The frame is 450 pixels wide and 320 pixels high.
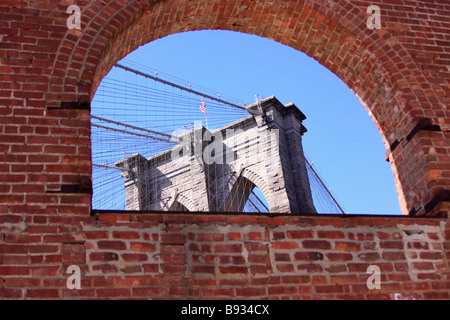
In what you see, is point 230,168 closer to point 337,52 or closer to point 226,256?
point 337,52

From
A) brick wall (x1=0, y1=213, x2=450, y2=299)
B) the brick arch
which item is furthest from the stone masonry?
brick wall (x1=0, y1=213, x2=450, y2=299)

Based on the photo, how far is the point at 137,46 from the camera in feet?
16.1

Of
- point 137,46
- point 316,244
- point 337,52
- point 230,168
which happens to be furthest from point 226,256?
point 230,168

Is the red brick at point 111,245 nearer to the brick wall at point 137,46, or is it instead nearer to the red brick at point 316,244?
the brick wall at point 137,46

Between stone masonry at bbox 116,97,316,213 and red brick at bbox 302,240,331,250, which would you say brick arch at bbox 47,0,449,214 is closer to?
red brick at bbox 302,240,331,250

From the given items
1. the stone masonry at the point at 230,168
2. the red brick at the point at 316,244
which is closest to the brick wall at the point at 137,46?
the red brick at the point at 316,244

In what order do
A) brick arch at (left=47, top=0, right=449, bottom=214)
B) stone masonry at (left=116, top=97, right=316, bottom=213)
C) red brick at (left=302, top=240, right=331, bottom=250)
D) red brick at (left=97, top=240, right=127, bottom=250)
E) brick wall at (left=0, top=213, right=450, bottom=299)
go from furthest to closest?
stone masonry at (left=116, top=97, right=316, bottom=213) < brick arch at (left=47, top=0, right=449, bottom=214) < red brick at (left=302, top=240, right=331, bottom=250) < red brick at (left=97, top=240, right=127, bottom=250) < brick wall at (left=0, top=213, right=450, bottom=299)

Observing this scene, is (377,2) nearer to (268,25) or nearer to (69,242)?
(268,25)

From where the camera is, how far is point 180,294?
11.3ft

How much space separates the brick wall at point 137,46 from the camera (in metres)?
3.47

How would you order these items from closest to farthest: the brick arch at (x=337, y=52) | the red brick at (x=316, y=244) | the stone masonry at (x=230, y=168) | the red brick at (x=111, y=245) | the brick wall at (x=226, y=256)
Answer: the brick wall at (x=226, y=256) → the red brick at (x=111, y=245) → the red brick at (x=316, y=244) → the brick arch at (x=337, y=52) → the stone masonry at (x=230, y=168)

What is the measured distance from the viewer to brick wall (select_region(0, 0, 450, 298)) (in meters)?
3.47

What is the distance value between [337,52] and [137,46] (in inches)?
67.5
